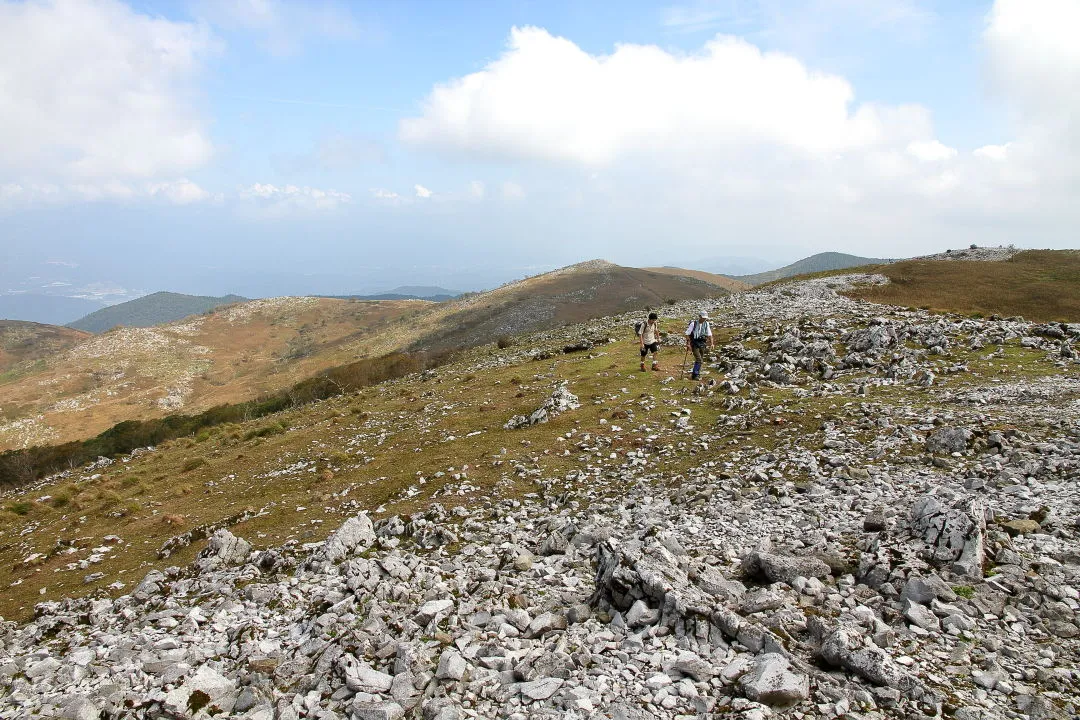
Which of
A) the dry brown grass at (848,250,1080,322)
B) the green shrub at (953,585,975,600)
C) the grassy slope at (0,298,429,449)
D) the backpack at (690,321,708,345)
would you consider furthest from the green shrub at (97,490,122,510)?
the grassy slope at (0,298,429,449)

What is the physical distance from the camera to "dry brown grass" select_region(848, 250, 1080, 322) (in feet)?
143

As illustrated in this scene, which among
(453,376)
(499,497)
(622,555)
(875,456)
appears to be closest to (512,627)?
(622,555)

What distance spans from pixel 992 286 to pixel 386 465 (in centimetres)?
5907

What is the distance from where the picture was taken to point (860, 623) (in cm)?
745

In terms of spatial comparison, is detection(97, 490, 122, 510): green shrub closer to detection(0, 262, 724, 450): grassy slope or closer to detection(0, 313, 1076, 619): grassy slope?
detection(0, 313, 1076, 619): grassy slope

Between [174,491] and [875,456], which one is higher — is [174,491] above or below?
below

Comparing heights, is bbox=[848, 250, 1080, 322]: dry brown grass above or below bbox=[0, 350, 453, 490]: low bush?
above

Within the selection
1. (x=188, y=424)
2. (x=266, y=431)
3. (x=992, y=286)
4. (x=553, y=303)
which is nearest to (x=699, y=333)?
(x=266, y=431)

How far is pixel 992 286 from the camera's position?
1970 inches

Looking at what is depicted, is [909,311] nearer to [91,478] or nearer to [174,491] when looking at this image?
[174,491]

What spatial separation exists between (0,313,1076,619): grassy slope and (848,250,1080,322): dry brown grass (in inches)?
1020

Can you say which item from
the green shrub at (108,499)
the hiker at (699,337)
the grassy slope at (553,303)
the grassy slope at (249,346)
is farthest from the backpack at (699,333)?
the grassy slope at (249,346)

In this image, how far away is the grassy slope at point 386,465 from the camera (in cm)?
1535

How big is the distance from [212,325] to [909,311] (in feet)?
576
